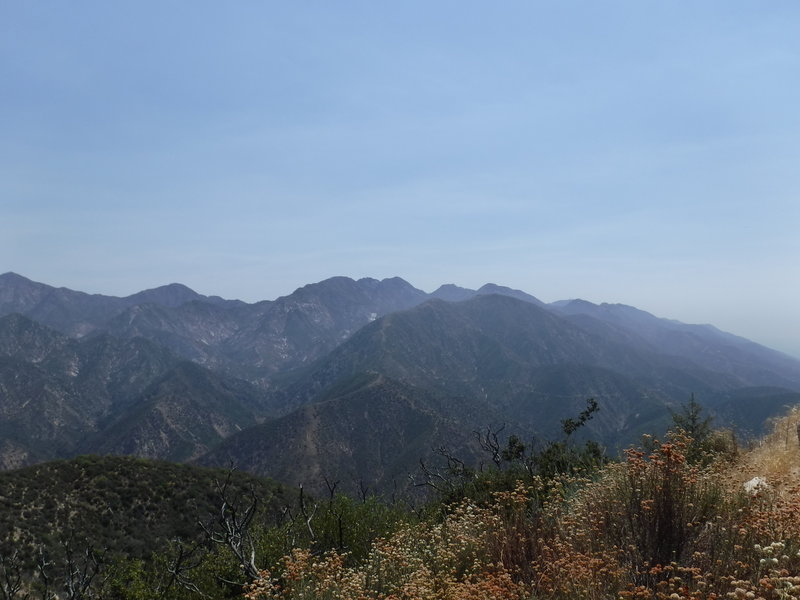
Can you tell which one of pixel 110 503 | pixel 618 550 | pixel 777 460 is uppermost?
pixel 777 460

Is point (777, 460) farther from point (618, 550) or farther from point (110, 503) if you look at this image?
point (110, 503)

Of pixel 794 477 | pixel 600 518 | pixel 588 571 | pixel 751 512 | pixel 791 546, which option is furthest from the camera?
pixel 794 477

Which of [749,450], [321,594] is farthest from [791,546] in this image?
[749,450]

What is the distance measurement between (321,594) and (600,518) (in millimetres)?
3699

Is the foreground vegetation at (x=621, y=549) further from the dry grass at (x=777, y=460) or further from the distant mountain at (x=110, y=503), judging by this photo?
the distant mountain at (x=110, y=503)

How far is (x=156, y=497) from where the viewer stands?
6419 centimetres

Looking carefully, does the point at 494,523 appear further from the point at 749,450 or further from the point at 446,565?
the point at 749,450

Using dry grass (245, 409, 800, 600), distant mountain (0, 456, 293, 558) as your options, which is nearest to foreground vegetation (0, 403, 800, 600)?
dry grass (245, 409, 800, 600)

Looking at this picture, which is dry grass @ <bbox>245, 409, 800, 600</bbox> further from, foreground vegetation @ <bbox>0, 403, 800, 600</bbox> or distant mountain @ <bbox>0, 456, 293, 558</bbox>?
distant mountain @ <bbox>0, 456, 293, 558</bbox>

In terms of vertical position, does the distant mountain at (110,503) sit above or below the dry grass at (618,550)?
below

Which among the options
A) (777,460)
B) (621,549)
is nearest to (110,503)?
(777,460)

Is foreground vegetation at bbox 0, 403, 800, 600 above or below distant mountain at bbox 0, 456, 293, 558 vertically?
above

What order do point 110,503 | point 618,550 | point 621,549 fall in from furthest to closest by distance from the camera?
1. point 110,503
2. point 618,550
3. point 621,549

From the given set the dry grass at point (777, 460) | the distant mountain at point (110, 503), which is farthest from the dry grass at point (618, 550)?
the distant mountain at point (110, 503)
